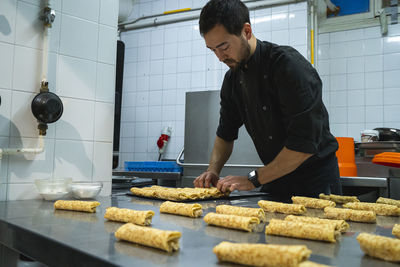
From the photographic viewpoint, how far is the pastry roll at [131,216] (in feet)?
3.66

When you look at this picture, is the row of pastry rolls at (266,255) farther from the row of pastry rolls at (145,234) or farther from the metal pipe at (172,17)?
the metal pipe at (172,17)

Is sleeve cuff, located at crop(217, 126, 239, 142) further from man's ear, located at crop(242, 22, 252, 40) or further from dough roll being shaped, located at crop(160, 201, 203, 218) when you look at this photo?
dough roll being shaped, located at crop(160, 201, 203, 218)

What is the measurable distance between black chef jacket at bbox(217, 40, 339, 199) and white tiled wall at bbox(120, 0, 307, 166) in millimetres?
2359

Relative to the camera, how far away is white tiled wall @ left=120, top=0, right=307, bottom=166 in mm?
4562

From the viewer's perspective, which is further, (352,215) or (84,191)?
(84,191)

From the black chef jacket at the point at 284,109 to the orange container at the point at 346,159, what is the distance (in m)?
0.77

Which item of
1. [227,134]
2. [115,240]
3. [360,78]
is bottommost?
[115,240]

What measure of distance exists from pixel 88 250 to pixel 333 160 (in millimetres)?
1564

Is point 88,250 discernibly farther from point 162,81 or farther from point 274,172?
point 162,81

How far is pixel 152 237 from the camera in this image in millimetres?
852

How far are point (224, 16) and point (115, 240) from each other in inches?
47.0

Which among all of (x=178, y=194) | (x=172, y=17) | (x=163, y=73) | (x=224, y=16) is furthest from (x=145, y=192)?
(x=172, y=17)

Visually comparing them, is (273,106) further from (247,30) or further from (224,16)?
(224,16)

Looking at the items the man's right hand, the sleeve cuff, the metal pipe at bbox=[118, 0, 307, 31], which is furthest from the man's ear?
the metal pipe at bbox=[118, 0, 307, 31]
